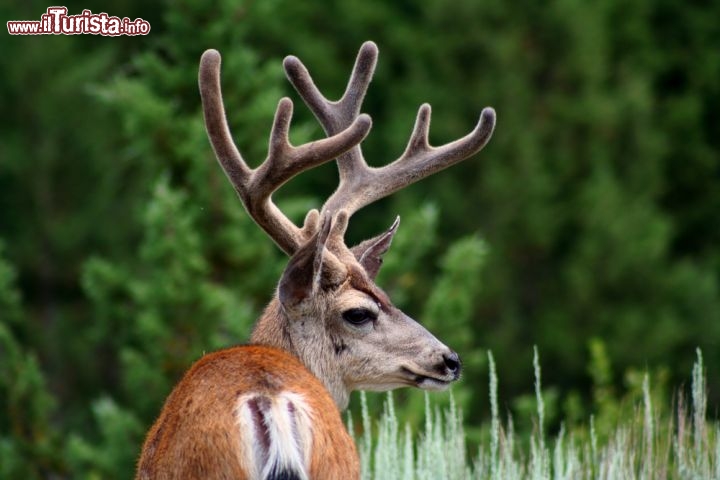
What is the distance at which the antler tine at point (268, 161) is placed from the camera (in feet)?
25.8

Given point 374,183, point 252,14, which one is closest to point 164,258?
point 252,14

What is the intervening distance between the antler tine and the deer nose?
3.06 ft

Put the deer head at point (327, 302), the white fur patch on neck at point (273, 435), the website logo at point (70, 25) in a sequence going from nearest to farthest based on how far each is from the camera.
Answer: the white fur patch on neck at point (273, 435) → the deer head at point (327, 302) → the website logo at point (70, 25)

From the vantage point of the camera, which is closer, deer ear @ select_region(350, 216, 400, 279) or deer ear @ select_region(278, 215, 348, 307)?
deer ear @ select_region(278, 215, 348, 307)

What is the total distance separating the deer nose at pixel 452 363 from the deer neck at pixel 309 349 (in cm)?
48

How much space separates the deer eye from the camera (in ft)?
25.1

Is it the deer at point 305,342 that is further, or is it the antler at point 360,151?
the antler at point 360,151

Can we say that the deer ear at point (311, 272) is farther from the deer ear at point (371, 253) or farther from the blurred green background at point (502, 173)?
the blurred green background at point (502, 173)

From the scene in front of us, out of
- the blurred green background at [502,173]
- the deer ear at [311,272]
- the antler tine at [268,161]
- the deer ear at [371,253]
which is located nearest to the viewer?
the deer ear at [311,272]

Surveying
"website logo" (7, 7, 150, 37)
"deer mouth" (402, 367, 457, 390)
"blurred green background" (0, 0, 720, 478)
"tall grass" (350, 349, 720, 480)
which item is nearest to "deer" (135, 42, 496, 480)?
"deer mouth" (402, 367, 457, 390)

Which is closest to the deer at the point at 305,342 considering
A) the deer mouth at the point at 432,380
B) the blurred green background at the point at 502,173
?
the deer mouth at the point at 432,380

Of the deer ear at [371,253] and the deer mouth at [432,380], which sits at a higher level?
the deer ear at [371,253]

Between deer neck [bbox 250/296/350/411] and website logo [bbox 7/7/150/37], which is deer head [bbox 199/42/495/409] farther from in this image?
website logo [bbox 7/7/150/37]

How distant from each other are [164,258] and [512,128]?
12422mm
